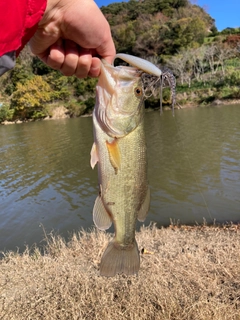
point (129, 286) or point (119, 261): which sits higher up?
point (119, 261)

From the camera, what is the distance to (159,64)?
46.5 metres

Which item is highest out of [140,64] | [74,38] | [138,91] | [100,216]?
[74,38]

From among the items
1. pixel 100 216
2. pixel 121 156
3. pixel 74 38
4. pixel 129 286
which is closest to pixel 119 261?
pixel 100 216

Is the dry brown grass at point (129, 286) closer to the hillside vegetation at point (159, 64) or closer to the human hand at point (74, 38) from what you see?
the human hand at point (74, 38)

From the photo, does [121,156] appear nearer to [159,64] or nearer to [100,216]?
[100,216]

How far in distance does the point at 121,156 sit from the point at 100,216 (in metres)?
0.40

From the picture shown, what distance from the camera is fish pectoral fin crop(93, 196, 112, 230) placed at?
191 centimetres

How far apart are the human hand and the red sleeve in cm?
45

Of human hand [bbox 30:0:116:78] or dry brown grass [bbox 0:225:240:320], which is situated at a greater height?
human hand [bbox 30:0:116:78]

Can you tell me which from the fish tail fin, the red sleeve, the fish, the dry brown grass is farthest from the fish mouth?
the dry brown grass

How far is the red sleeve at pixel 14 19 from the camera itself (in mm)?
1073

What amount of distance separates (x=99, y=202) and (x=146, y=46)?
61659 mm

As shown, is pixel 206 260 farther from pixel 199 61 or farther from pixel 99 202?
pixel 199 61

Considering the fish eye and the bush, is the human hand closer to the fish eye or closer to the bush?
the fish eye
